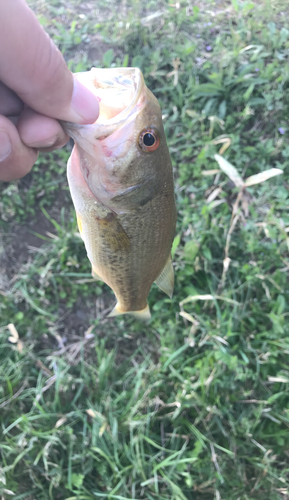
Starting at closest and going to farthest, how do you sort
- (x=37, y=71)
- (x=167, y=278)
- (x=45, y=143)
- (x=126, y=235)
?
(x=37, y=71) < (x=45, y=143) < (x=126, y=235) < (x=167, y=278)

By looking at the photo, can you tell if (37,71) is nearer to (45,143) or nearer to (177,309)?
(45,143)

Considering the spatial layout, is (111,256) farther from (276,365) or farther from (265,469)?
(265,469)

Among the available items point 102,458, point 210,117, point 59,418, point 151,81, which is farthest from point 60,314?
point 151,81

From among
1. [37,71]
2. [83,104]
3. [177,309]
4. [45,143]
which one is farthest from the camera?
[177,309]

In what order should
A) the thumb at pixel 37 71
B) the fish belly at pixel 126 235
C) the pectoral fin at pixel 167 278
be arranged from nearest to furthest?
the thumb at pixel 37 71 → the fish belly at pixel 126 235 → the pectoral fin at pixel 167 278

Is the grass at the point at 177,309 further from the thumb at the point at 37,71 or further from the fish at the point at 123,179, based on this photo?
the thumb at the point at 37,71

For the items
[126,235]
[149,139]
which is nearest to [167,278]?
[126,235]

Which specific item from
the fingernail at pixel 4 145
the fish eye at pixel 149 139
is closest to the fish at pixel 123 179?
the fish eye at pixel 149 139

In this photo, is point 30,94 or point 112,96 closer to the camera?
point 30,94
